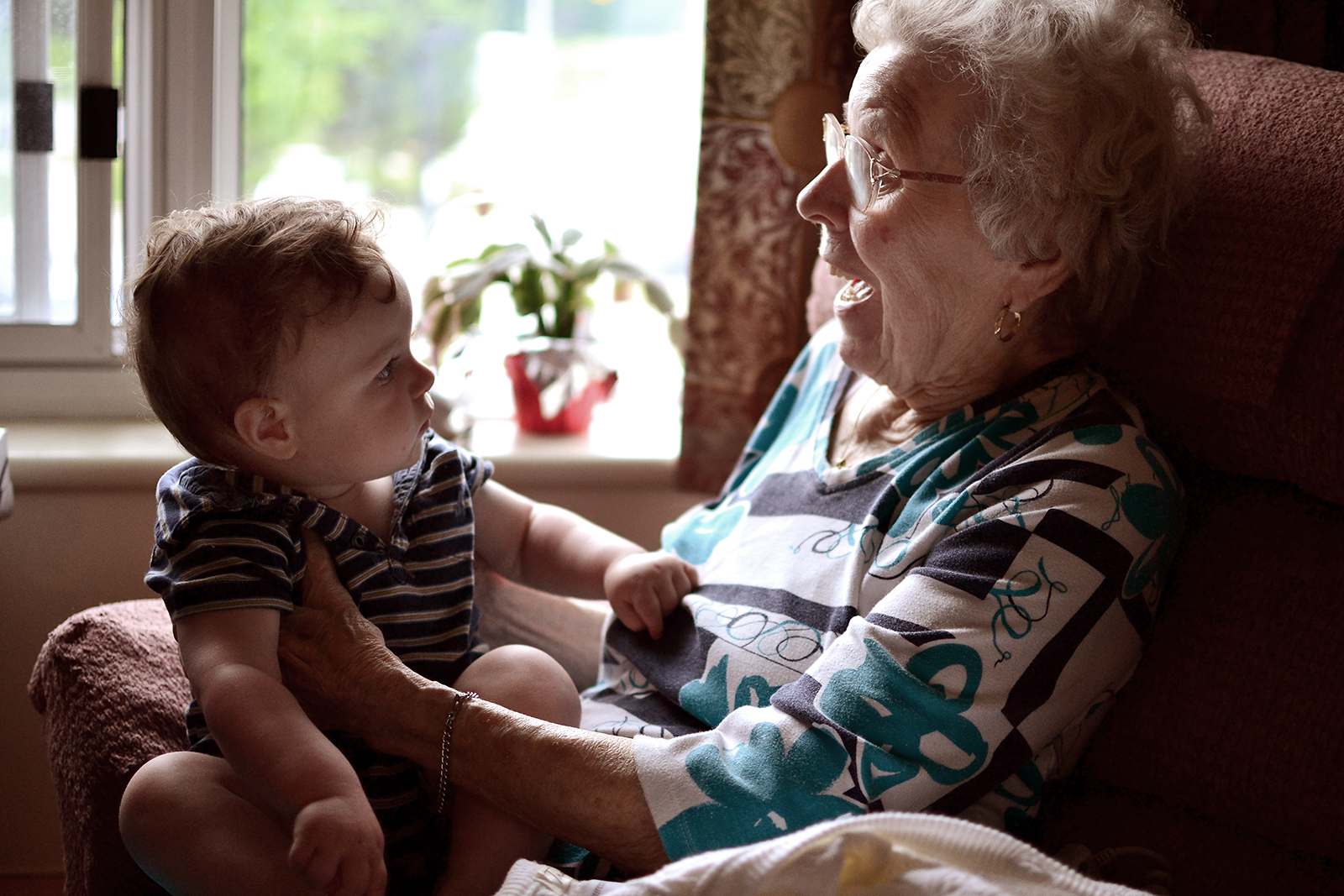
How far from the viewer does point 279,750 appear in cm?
101

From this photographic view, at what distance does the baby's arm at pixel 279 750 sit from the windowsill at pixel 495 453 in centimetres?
91

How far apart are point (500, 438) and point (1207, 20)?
1445mm

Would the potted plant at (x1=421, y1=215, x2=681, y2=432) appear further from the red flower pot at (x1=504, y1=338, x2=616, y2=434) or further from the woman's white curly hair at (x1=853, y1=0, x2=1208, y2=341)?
the woman's white curly hair at (x1=853, y1=0, x2=1208, y2=341)

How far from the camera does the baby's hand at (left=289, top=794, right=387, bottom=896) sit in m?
0.95

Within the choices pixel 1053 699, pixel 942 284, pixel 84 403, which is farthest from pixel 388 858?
pixel 84 403

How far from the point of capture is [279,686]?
42.4 inches

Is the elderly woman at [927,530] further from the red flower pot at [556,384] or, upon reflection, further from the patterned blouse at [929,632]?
the red flower pot at [556,384]

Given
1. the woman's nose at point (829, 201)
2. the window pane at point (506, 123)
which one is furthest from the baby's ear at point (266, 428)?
the window pane at point (506, 123)

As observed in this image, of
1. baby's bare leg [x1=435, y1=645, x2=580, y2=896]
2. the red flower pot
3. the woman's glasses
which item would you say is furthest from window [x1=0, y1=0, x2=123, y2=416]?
the woman's glasses

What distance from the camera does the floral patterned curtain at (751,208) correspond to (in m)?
1.82

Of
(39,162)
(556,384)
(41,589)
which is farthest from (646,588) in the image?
(39,162)

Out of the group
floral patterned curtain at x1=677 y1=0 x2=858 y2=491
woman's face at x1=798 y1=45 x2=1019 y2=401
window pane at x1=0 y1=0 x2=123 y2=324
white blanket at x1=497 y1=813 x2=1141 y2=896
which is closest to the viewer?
white blanket at x1=497 y1=813 x2=1141 y2=896

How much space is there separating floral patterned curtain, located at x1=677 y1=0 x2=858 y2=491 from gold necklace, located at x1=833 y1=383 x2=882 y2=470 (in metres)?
0.50

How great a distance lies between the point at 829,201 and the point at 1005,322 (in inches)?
10.5
